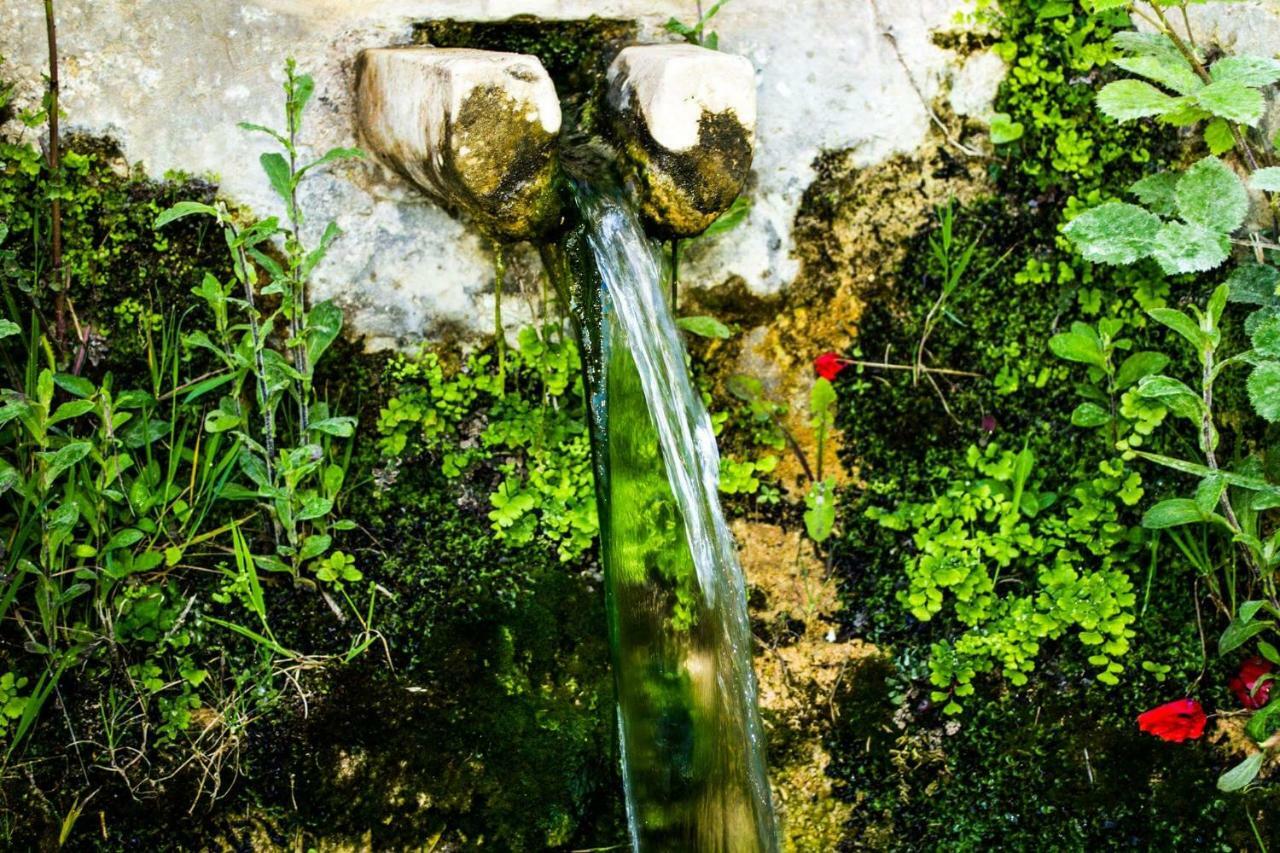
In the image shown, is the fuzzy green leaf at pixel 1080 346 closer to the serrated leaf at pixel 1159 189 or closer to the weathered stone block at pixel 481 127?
the serrated leaf at pixel 1159 189

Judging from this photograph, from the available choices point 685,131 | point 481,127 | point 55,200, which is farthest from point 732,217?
point 55,200

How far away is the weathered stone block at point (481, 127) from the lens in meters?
2.30

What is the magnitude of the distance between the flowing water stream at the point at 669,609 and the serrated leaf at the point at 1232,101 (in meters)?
1.13

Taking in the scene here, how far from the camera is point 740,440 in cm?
294

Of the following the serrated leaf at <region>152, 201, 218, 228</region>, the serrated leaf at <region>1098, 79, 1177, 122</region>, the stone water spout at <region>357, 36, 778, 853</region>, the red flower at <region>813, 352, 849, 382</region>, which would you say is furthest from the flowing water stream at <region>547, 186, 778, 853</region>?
the serrated leaf at <region>1098, 79, 1177, 122</region>

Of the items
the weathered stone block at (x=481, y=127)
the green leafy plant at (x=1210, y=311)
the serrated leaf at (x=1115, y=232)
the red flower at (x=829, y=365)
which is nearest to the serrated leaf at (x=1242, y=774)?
the green leafy plant at (x=1210, y=311)

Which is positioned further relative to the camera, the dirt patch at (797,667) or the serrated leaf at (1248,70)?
the dirt patch at (797,667)

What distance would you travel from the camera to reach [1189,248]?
2514mm

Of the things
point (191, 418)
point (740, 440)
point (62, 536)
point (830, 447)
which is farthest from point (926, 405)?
point (62, 536)

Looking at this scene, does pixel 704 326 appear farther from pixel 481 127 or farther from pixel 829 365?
pixel 481 127

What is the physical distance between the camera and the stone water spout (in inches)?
94.0

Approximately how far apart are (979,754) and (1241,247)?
127 cm

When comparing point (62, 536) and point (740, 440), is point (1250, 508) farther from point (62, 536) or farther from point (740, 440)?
point (62, 536)

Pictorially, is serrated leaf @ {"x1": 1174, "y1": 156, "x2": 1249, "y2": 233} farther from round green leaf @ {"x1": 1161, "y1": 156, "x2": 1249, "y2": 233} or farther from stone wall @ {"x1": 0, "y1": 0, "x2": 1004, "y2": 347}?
stone wall @ {"x1": 0, "y1": 0, "x2": 1004, "y2": 347}
